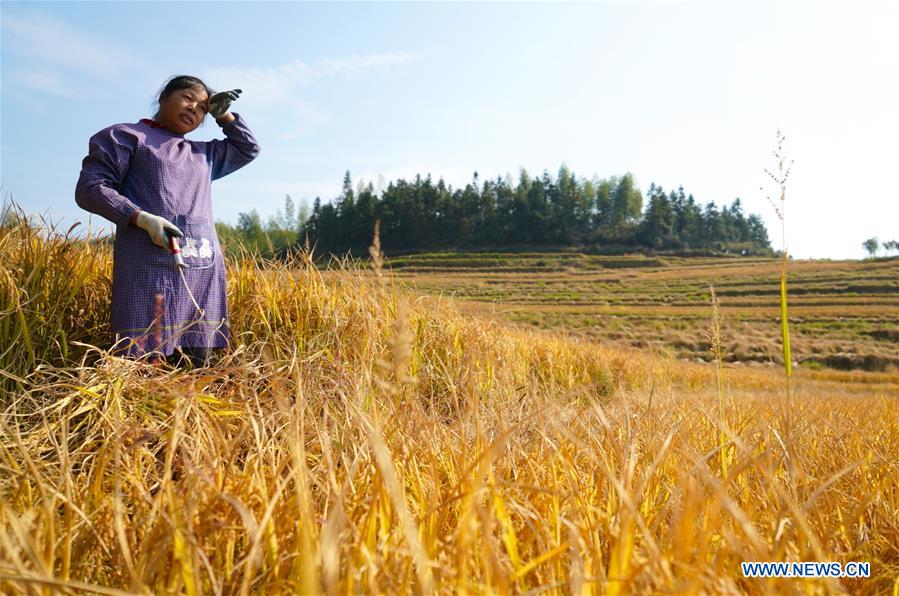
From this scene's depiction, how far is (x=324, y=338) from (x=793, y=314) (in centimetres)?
3135

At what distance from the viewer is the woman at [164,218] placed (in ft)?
7.09

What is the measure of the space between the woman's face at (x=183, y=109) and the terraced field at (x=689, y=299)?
2734 millimetres

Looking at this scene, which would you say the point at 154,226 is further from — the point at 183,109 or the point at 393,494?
the point at 393,494

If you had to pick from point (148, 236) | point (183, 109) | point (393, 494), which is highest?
point (183, 109)

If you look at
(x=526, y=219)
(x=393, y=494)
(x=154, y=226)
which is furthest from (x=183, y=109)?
(x=526, y=219)

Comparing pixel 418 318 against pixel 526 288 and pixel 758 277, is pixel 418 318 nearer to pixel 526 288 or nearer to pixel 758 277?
pixel 526 288

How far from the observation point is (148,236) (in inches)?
88.0

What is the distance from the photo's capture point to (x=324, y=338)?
2.89m

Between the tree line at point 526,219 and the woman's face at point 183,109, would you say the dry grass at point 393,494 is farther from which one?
the tree line at point 526,219

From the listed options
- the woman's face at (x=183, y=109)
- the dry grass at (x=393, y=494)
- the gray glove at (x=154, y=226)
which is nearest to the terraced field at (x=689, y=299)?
the woman's face at (x=183, y=109)

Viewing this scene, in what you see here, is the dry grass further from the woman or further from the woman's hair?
the woman's hair

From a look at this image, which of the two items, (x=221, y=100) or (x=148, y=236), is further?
(x=221, y=100)

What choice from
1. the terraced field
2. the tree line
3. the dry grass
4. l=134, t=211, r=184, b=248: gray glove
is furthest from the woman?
the tree line

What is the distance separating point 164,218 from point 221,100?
68cm
